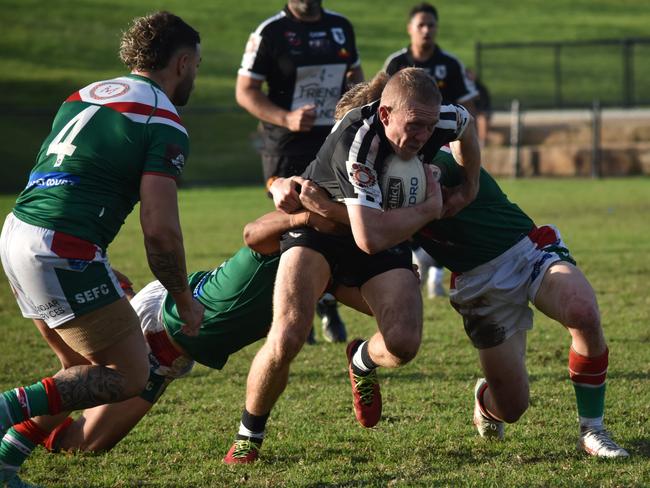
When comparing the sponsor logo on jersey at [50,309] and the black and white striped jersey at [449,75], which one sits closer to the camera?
the sponsor logo on jersey at [50,309]

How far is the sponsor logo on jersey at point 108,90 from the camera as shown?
462cm

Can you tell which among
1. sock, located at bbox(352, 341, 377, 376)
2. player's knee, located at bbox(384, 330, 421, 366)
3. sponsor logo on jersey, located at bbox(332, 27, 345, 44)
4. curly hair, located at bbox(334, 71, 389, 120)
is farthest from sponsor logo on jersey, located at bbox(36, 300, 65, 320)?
sponsor logo on jersey, located at bbox(332, 27, 345, 44)

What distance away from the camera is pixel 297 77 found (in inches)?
332

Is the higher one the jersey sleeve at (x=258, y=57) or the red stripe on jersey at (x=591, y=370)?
the jersey sleeve at (x=258, y=57)

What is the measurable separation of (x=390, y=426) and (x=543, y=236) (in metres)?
1.31

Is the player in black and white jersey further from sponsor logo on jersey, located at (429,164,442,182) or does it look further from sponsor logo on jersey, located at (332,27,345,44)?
sponsor logo on jersey, located at (332,27,345,44)

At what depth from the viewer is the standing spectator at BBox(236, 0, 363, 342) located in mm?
8359

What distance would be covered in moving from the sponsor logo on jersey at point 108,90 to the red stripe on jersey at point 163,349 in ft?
4.64

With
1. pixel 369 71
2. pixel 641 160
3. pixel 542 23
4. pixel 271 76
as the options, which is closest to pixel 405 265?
pixel 271 76

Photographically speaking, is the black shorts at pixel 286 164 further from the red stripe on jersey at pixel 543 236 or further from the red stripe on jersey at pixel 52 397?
the red stripe on jersey at pixel 52 397

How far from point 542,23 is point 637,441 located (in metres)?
49.0

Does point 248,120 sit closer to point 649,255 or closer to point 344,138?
point 649,255

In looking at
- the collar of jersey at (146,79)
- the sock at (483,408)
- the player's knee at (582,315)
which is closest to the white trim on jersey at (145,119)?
the collar of jersey at (146,79)

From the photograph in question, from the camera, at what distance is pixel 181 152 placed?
4.53m
